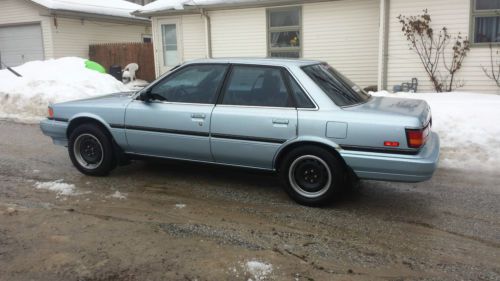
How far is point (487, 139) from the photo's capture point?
23.4 ft

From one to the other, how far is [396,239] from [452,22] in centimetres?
875

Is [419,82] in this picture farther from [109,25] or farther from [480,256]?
[109,25]

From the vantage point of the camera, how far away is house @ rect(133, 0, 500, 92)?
11.2 meters

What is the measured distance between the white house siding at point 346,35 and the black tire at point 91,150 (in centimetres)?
911

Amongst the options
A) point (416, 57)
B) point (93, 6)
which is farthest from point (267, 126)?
point (93, 6)

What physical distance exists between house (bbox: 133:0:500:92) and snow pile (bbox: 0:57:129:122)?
10.5ft

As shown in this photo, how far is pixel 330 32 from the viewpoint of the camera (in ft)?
44.8

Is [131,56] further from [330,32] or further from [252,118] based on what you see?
[252,118]

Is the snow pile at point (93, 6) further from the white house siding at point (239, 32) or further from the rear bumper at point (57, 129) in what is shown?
the rear bumper at point (57, 129)

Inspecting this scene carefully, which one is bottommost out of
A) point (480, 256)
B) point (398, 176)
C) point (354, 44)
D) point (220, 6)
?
point (480, 256)

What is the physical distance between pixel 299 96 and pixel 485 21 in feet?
26.5

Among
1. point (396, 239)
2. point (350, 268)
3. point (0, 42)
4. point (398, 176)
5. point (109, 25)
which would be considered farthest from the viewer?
point (109, 25)

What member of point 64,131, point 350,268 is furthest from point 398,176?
point 64,131

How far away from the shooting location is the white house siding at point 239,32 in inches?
572
